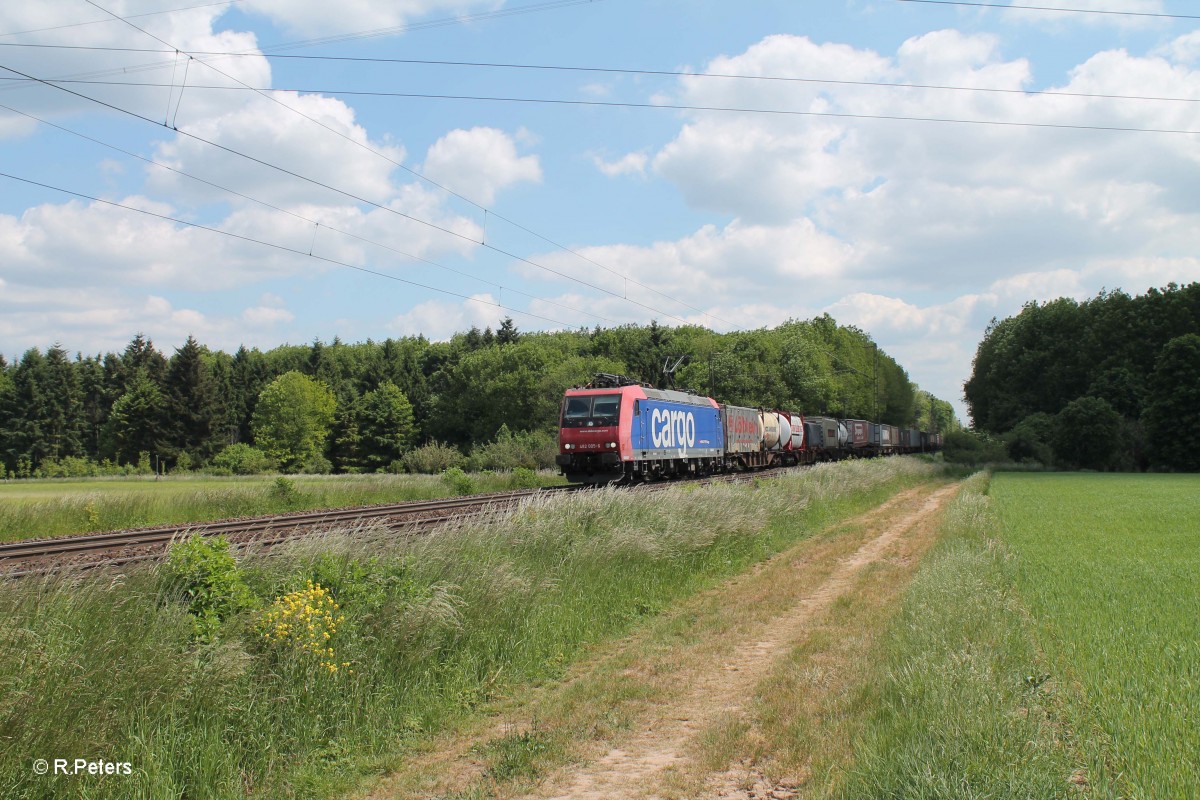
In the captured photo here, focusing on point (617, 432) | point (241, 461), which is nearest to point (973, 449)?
point (617, 432)

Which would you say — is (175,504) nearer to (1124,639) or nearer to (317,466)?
(1124,639)

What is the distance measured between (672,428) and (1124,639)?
2362cm

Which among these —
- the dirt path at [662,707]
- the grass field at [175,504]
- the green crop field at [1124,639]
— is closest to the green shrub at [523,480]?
the grass field at [175,504]

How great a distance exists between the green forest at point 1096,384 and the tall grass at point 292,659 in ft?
225

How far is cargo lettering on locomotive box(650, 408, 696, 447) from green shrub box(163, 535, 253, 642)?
21.9 meters

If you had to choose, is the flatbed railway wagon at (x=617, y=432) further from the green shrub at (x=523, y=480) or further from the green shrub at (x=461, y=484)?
the green shrub at (x=523, y=480)

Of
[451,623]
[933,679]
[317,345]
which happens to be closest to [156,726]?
[451,623]

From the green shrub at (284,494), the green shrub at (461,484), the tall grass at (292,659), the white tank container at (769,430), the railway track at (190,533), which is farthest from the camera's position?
the white tank container at (769,430)

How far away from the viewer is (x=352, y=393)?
89812mm

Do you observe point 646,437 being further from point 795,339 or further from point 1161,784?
point 795,339

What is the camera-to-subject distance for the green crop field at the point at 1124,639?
15.2 ft

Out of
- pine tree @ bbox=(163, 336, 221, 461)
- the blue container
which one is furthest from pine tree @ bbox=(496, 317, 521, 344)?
the blue container

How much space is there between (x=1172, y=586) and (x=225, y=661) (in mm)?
11351

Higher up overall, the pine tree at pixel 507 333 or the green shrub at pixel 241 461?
the pine tree at pixel 507 333
